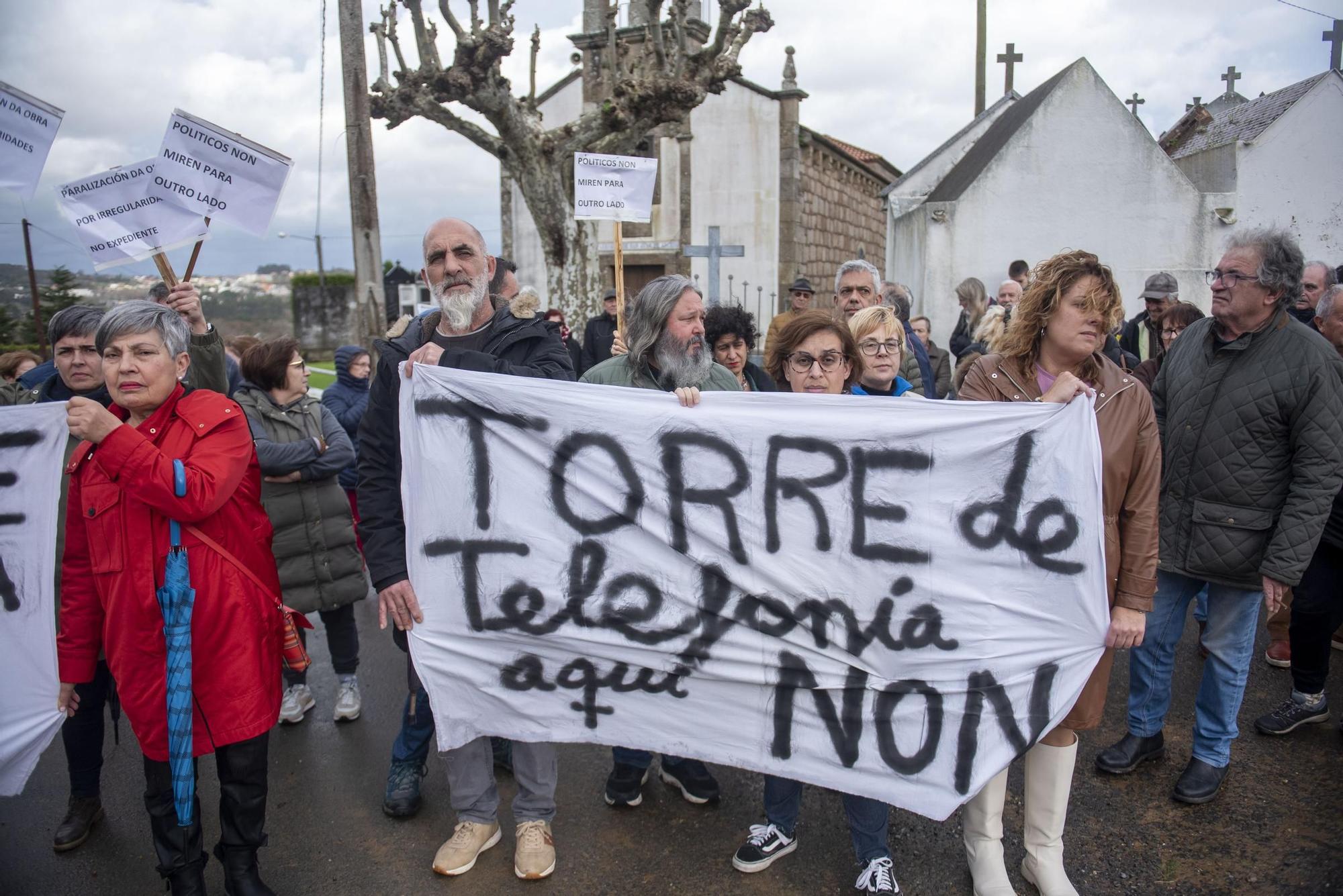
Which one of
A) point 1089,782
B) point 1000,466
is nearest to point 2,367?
point 1000,466

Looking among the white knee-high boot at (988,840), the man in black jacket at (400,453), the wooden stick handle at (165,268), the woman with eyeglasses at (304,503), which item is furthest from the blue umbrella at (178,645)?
the white knee-high boot at (988,840)

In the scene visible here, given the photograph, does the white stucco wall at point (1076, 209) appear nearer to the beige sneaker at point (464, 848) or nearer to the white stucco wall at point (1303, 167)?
the white stucco wall at point (1303, 167)

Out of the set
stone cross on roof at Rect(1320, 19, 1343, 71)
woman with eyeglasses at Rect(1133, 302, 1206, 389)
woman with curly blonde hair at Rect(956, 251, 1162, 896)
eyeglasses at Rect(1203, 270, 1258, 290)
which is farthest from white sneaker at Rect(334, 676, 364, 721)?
stone cross on roof at Rect(1320, 19, 1343, 71)

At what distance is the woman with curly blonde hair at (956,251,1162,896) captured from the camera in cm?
274

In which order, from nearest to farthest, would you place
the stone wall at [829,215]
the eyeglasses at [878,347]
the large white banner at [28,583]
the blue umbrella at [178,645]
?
the blue umbrella at [178,645] → the large white banner at [28,583] → the eyeglasses at [878,347] → the stone wall at [829,215]

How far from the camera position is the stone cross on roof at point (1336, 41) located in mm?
16422

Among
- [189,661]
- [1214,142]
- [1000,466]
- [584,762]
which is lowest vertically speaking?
[584,762]

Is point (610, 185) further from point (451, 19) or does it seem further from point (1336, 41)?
point (1336, 41)

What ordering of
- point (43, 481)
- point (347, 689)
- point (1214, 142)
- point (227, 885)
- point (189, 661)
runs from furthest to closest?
1. point (1214, 142)
2. point (347, 689)
3. point (43, 481)
4. point (227, 885)
5. point (189, 661)

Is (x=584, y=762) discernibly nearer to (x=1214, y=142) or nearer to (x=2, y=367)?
(x=2, y=367)

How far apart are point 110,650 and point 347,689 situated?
1640 millimetres

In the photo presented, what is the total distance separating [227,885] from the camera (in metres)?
2.85

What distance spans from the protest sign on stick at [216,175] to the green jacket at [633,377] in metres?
1.44

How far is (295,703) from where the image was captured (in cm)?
426
